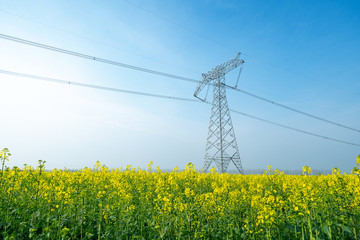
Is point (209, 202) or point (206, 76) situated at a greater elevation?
point (206, 76)

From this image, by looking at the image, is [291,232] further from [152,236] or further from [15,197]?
[15,197]

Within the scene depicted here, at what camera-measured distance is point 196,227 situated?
3.93 meters

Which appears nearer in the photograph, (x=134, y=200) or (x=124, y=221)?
(x=124, y=221)

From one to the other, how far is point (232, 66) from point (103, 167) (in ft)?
56.6

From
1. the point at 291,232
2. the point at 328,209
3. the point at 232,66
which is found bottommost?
the point at 291,232

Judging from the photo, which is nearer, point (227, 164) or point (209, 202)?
point (209, 202)

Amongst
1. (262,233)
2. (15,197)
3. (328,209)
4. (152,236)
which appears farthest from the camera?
(15,197)

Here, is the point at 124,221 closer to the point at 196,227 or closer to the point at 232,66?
the point at 196,227

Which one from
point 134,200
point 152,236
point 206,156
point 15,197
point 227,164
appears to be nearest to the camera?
point 152,236

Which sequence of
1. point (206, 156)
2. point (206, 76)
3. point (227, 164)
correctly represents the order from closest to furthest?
point (227, 164) → point (206, 156) → point (206, 76)

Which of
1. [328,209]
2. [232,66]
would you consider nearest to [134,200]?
[328,209]

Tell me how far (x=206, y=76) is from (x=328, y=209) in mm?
20558

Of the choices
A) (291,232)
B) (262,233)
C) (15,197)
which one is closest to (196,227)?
(262,233)

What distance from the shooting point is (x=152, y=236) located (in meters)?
3.81
